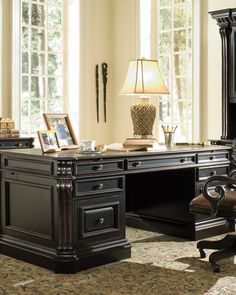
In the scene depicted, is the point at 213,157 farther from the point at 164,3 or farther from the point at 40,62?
the point at 40,62

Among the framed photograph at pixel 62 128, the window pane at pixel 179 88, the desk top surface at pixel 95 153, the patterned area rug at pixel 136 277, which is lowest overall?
the patterned area rug at pixel 136 277

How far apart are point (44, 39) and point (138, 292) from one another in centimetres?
418

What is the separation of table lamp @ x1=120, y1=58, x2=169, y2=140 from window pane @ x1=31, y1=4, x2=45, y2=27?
92.8 inches

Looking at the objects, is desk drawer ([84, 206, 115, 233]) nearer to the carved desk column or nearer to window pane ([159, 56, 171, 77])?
the carved desk column

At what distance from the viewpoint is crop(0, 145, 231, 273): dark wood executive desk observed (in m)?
3.79

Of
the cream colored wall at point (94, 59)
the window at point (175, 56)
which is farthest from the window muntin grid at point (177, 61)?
the cream colored wall at point (94, 59)

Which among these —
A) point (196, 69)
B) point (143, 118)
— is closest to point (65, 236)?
point (143, 118)

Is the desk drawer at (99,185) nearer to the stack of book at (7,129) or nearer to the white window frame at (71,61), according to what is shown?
the stack of book at (7,129)

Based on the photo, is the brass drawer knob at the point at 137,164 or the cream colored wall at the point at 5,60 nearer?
the brass drawer knob at the point at 137,164

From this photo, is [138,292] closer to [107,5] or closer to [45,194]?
[45,194]

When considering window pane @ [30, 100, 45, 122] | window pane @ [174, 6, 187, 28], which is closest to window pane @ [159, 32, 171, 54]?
window pane @ [174, 6, 187, 28]

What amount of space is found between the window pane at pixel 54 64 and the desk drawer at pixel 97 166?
3.10m

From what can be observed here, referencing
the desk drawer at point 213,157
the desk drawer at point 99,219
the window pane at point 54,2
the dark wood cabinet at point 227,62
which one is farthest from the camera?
the window pane at point 54,2

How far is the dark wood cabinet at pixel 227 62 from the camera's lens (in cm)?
543
